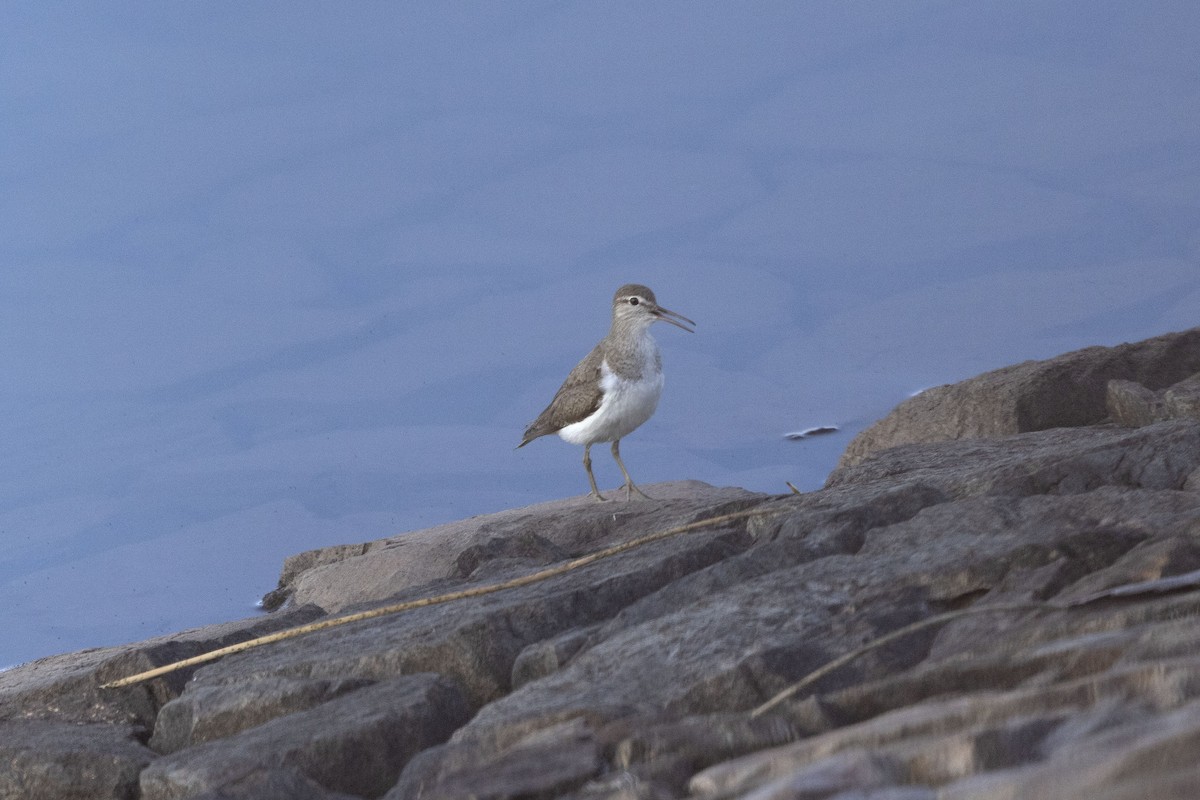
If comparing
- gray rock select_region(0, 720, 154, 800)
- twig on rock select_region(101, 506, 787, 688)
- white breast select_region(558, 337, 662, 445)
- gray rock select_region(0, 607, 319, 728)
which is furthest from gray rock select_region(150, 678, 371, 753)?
white breast select_region(558, 337, 662, 445)

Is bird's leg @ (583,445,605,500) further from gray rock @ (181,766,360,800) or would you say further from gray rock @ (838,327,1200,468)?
gray rock @ (181,766,360,800)

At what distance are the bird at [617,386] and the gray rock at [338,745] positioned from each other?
593 cm

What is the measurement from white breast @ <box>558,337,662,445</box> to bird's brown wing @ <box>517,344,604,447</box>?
0.19 feet

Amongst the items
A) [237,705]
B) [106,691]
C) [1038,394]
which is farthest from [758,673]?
[1038,394]

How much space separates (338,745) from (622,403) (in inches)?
249

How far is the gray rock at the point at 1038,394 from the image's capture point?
8539 mm

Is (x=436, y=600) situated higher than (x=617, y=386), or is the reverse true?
(x=617, y=386)

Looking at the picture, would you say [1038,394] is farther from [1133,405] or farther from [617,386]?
[617,386]

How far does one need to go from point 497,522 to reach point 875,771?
673 centimetres

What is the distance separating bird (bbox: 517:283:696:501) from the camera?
996 centimetres

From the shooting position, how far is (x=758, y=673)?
10.7ft

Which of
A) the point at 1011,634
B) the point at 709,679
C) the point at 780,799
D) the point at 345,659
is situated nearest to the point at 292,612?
the point at 345,659

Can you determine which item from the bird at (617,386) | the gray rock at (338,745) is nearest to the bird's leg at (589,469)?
the bird at (617,386)

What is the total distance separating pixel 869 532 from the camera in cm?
441
